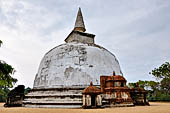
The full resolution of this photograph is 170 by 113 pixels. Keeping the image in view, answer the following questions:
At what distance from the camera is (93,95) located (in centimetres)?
1384

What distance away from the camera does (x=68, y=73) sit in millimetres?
15781

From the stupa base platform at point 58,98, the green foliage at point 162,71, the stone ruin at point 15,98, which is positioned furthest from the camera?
the green foliage at point 162,71

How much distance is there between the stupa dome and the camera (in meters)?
15.5

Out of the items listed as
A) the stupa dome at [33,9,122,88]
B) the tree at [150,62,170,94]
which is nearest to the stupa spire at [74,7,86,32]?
the stupa dome at [33,9,122,88]

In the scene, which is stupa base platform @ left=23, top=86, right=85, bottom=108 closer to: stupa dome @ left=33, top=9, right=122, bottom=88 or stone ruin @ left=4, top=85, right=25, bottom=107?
stupa dome @ left=33, top=9, right=122, bottom=88

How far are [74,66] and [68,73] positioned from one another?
3.10 ft

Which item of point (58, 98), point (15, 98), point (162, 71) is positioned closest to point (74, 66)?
point (58, 98)

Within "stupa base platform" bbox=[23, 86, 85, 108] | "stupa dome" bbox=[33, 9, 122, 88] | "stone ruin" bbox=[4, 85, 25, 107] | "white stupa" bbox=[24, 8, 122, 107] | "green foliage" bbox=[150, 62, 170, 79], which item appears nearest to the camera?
"stupa base platform" bbox=[23, 86, 85, 108]

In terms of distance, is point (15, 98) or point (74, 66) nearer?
point (74, 66)

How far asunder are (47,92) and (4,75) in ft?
21.2

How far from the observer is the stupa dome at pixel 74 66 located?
15547mm

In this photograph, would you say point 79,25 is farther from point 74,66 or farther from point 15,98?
point 15,98

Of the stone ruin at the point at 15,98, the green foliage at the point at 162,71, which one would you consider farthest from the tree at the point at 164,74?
the stone ruin at the point at 15,98

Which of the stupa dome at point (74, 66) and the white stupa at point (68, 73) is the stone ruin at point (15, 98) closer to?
the white stupa at point (68, 73)
